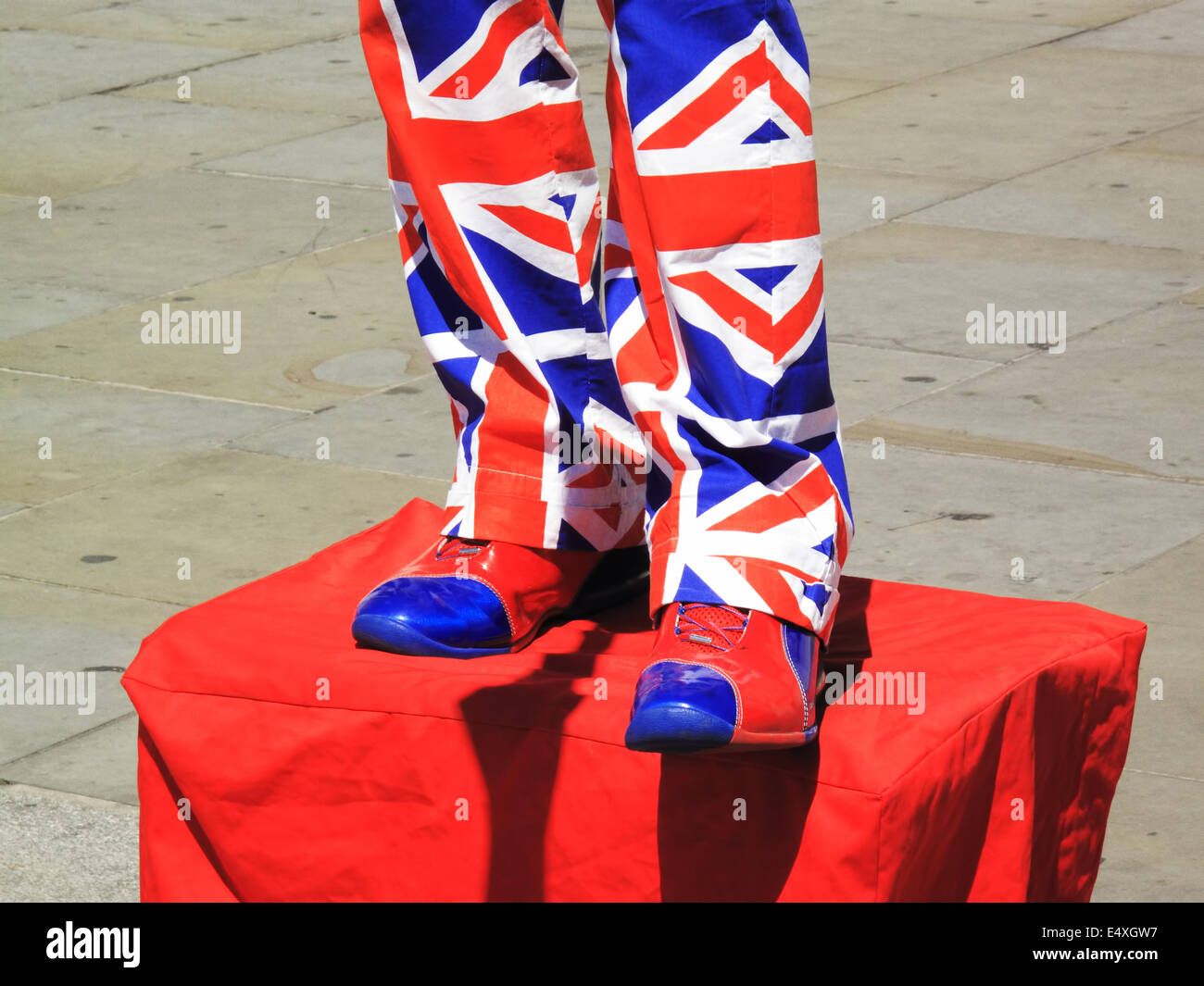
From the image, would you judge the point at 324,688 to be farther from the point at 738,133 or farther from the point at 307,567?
the point at 738,133

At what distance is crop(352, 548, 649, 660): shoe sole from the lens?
103 inches

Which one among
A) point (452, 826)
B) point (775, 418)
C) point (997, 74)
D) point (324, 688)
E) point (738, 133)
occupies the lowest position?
point (452, 826)

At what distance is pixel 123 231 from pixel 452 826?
4512 mm

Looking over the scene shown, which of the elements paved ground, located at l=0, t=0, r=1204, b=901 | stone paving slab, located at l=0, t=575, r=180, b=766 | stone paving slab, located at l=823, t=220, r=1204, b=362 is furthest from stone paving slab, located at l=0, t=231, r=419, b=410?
stone paving slab, located at l=823, t=220, r=1204, b=362

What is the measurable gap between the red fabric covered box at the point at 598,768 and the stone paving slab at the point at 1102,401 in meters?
2.00

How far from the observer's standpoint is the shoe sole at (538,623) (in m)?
2.63

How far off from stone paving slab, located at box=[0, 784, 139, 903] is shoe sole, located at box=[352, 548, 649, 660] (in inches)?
30.7

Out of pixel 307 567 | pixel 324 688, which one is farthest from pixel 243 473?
pixel 324 688

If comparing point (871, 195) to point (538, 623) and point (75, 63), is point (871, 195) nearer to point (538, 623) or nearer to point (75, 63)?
point (75, 63)

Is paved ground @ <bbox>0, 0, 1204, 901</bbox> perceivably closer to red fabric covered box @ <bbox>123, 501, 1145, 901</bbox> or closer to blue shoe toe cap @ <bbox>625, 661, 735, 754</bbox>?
red fabric covered box @ <bbox>123, 501, 1145, 901</bbox>

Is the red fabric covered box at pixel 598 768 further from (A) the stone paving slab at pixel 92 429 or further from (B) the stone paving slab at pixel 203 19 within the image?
(B) the stone paving slab at pixel 203 19
